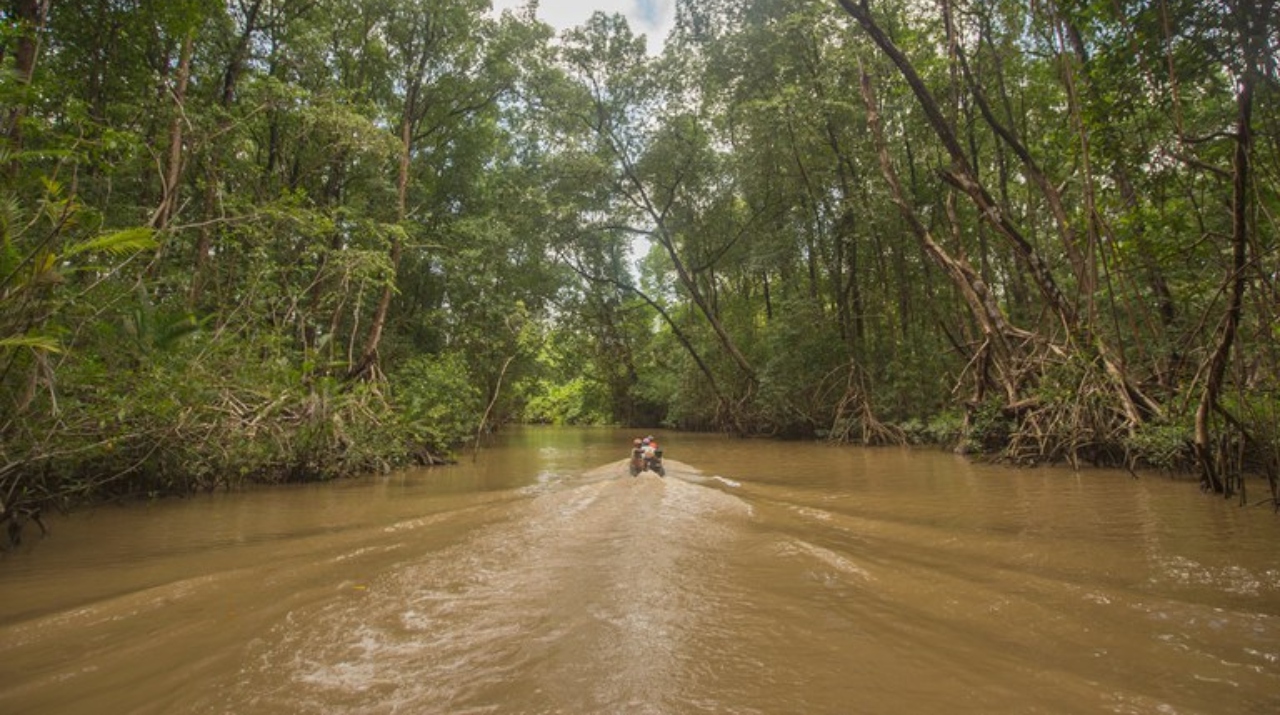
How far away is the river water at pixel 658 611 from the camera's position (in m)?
2.17

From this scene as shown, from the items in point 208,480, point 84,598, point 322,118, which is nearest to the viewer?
point 84,598

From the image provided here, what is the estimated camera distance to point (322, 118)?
10.5 m

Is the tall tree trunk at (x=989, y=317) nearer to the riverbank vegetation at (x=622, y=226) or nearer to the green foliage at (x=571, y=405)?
the riverbank vegetation at (x=622, y=226)

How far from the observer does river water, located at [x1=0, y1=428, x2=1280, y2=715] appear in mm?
2170

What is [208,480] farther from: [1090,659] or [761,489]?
[1090,659]

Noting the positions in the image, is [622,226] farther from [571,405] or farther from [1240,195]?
[571,405]

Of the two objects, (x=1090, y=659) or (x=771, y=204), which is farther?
(x=771, y=204)

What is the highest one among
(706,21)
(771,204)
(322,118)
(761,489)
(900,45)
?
(706,21)

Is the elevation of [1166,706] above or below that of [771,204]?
below

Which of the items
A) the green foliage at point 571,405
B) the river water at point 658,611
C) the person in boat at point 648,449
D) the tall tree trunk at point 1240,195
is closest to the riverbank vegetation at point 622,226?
the tall tree trunk at point 1240,195

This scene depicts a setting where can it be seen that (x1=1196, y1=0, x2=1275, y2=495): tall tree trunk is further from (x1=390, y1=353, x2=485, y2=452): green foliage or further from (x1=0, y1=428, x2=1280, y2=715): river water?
(x1=390, y1=353, x2=485, y2=452): green foliage

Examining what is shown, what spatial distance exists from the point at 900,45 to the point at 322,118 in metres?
13.2

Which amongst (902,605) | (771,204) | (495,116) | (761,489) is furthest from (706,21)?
(902,605)

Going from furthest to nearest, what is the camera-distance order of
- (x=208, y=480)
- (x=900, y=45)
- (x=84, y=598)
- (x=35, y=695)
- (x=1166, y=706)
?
(x=900, y=45) < (x=208, y=480) < (x=84, y=598) < (x=35, y=695) < (x=1166, y=706)
